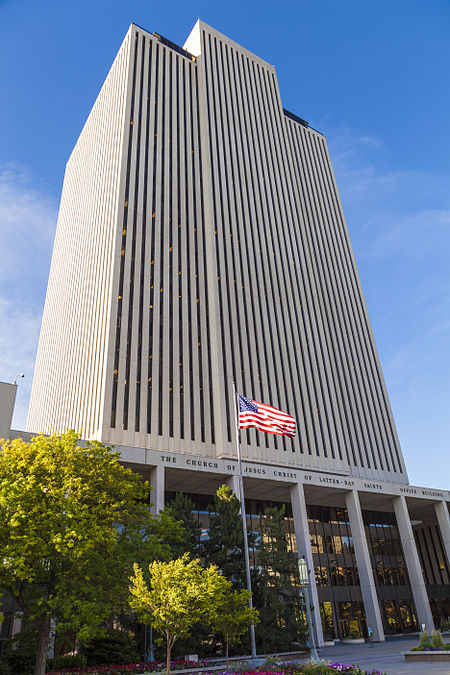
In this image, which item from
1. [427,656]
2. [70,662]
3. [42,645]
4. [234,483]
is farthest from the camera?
[234,483]

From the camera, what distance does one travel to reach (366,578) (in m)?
49.2

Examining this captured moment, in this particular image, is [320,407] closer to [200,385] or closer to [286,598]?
[200,385]

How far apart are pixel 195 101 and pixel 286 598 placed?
64.9 metres

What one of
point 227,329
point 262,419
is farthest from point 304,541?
point 227,329

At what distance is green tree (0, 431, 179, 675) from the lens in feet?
69.5

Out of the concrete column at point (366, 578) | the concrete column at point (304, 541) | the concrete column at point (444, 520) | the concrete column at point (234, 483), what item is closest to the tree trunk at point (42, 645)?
the concrete column at point (234, 483)

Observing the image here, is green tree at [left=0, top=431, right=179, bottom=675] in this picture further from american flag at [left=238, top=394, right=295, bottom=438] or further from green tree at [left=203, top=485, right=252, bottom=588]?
green tree at [left=203, top=485, right=252, bottom=588]

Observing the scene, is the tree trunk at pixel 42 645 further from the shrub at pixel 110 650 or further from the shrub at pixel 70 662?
the shrub at pixel 110 650

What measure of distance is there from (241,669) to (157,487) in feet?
66.9

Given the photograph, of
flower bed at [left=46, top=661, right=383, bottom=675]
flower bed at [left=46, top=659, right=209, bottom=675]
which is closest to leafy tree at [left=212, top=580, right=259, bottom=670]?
flower bed at [left=46, top=661, right=383, bottom=675]

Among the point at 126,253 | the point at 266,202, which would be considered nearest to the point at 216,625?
the point at 126,253

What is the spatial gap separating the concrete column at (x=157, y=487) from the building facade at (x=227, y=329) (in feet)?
0.62

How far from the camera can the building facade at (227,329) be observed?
49.4 metres

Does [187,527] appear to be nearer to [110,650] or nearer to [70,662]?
[110,650]
